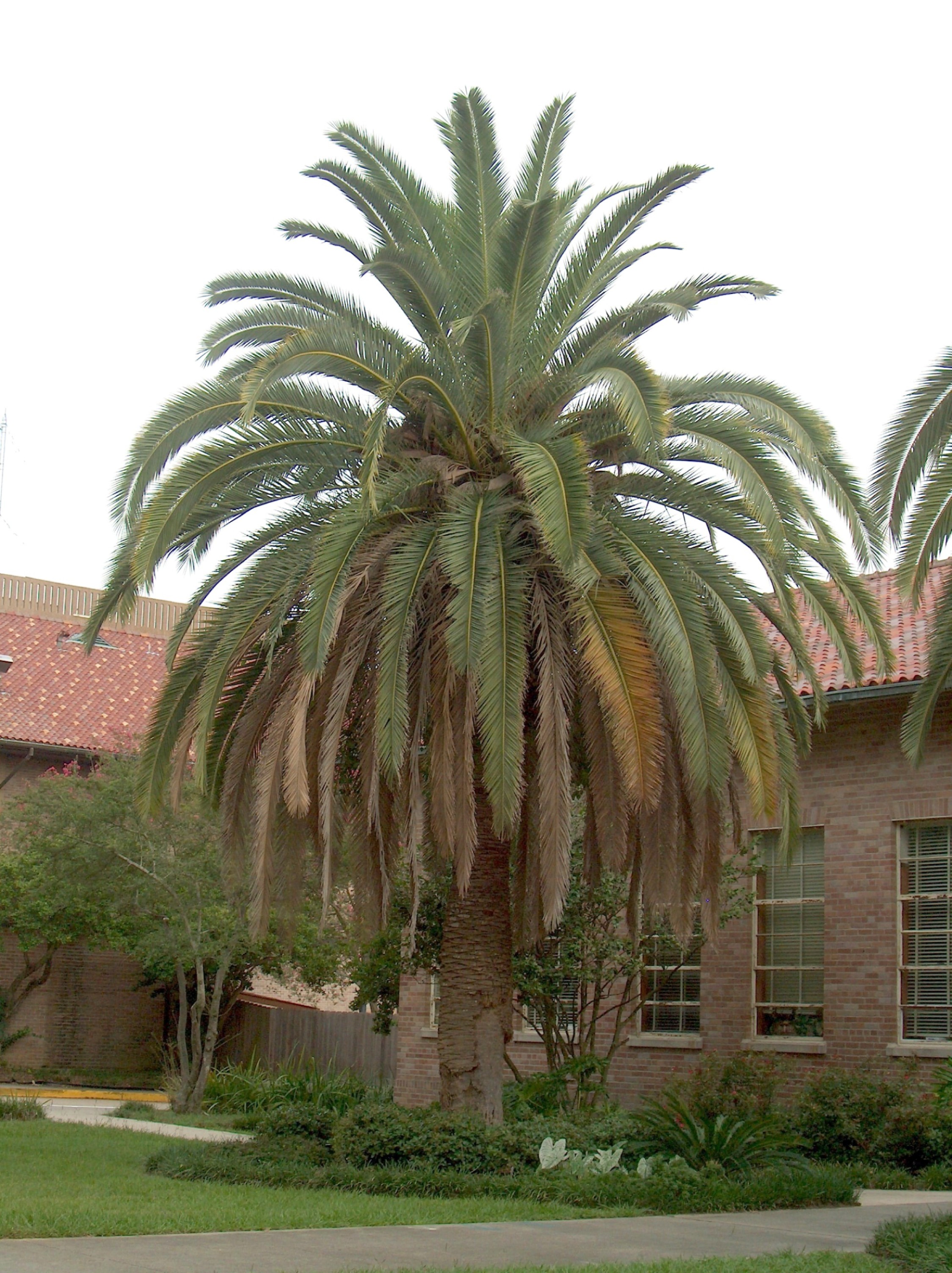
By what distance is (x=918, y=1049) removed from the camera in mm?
18359

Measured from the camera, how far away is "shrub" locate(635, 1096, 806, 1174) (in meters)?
14.5

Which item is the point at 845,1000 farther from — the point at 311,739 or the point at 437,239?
the point at 437,239

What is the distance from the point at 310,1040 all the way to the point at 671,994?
12.6m

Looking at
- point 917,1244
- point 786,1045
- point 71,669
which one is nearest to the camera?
point 917,1244

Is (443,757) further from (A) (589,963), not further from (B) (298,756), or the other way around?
(A) (589,963)

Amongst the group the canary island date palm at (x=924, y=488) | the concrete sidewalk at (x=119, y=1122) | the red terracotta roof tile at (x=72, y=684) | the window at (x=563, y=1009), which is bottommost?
the concrete sidewalk at (x=119, y=1122)

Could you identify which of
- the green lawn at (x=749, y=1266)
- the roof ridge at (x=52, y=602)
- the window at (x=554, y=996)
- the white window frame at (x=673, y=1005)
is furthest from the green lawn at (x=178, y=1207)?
the roof ridge at (x=52, y=602)

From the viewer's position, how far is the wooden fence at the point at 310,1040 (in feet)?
98.3

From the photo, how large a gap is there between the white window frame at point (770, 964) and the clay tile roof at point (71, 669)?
58.7 feet

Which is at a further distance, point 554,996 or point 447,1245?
point 554,996

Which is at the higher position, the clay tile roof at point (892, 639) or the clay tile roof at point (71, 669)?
the clay tile roof at point (71, 669)

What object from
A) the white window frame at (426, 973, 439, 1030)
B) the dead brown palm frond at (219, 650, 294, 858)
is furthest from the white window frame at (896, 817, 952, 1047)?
the dead brown palm frond at (219, 650, 294, 858)

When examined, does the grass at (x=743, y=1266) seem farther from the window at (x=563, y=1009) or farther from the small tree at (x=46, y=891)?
the small tree at (x=46, y=891)

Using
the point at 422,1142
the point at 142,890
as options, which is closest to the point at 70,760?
the point at 142,890
